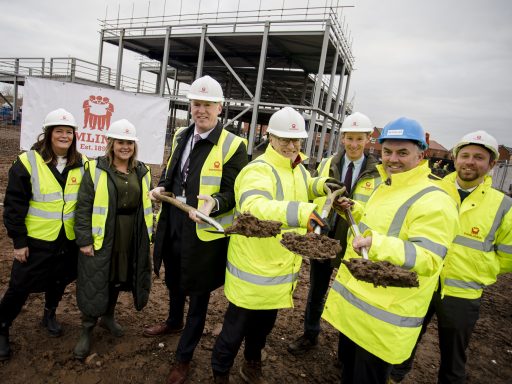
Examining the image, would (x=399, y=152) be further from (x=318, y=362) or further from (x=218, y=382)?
(x=318, y=362)

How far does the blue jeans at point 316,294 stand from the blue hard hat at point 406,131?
5.55ft

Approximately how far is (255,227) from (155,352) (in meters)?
2.11

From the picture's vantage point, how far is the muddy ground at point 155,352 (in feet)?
8.60

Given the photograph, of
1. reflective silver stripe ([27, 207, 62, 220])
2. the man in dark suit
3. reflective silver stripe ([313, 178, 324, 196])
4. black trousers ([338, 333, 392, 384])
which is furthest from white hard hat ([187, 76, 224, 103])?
black trousers ([338, 333, 392, 384])

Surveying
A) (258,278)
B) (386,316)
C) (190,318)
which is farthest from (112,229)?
(386,316)

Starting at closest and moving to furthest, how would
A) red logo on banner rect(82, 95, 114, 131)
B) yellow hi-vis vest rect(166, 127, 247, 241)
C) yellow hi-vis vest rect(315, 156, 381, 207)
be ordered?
yellow hi-vis vest rect(166, 127, 247, 241), yellow hi-vis vest rect(315, 156, 381, 207), red logo on banner rect(82, 95, 114, 131)

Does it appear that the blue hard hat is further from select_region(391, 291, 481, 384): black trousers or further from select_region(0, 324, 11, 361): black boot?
select_region(0, 324, 11, 361): black boot

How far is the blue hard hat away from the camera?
1783 mm

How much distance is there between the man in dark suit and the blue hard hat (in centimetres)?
124

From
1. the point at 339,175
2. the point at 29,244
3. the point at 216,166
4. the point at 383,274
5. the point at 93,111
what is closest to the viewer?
the point at 383,274

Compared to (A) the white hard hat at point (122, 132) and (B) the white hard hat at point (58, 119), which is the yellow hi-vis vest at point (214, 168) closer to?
(A) the white hard hat at point (122, 132)

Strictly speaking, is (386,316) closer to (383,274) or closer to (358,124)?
(383,274)

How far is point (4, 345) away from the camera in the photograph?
2648 mm

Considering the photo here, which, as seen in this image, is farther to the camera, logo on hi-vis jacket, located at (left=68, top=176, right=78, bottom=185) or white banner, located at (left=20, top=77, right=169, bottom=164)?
white banner, located at (left=20, top=77, right=169, bottom=164)
